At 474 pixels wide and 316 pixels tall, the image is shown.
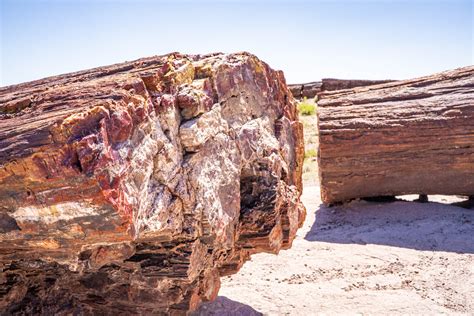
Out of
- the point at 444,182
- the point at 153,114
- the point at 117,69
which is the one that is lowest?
the point at 444,182

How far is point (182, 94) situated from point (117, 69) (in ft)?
1.47

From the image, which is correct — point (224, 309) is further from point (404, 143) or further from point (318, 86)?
point (318, 86)

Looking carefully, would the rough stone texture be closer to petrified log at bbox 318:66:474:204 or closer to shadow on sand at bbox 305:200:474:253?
petrified log at bbox 318:66:474:204

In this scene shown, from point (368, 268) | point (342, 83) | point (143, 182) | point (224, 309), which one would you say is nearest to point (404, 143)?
point (368, 268)

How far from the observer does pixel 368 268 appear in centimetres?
477

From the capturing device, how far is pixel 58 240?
82.9 inches

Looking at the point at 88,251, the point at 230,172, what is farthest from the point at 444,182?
the point at 88,251

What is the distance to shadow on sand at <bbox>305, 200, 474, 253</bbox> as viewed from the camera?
5418 millimetres

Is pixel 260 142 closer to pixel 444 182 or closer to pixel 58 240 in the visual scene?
pixel 58 240

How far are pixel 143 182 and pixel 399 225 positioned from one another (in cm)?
452

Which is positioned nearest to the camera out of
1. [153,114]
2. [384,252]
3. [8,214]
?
[8,214]

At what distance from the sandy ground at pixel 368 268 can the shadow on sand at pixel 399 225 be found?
0.01 meters

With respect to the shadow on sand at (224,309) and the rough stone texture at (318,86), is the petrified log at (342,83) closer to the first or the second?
the rough stone texture at (318,86)

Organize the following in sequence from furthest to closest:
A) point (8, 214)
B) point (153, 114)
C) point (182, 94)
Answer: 1. point (182, 94)
2. point (153, 114)
3. point (8, 214)
